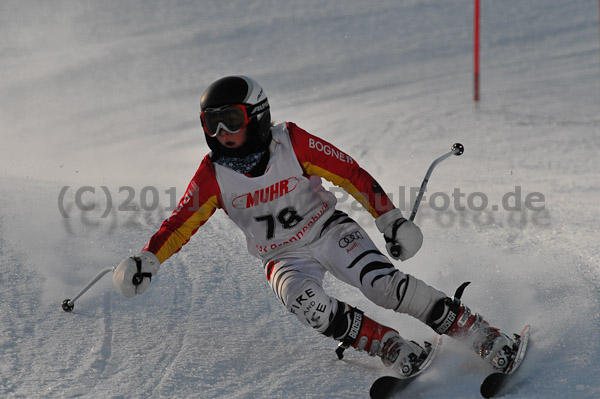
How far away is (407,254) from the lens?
3.58 m

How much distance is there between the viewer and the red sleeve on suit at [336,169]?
3.72 meters

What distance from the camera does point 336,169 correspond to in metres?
3.78

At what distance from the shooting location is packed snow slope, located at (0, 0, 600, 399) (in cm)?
357

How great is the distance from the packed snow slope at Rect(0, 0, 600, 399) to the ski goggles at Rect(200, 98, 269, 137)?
3.68ft

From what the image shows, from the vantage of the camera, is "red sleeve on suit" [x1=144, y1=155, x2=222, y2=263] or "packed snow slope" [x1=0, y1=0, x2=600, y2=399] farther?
"red sleeve on suit" [x1=144, y1=155, x2=222, y2=263]

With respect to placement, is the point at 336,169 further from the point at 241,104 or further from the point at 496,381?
the point at 496,381

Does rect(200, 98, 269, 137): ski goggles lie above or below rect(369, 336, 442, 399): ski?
above

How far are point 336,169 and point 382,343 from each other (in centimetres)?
89

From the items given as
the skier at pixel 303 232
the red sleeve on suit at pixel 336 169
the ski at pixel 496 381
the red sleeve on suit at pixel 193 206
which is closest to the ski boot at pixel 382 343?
the skier at pixel 303 232

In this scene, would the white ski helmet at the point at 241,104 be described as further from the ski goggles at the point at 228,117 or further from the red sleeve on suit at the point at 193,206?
the red sleeve on suit at the point at 193,206

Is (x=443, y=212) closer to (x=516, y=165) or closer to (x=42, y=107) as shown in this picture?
(x=516, y=165)

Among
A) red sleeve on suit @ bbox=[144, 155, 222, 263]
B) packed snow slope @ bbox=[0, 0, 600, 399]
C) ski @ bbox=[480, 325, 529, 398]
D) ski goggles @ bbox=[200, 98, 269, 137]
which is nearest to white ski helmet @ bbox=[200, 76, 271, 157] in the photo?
ski goggles @ bbox=[200, 98, 269, 137]

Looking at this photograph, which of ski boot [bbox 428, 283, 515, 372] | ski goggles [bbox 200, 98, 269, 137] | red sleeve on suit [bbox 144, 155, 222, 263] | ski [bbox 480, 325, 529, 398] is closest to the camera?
ski [bbox 480, 325, 529, 398]

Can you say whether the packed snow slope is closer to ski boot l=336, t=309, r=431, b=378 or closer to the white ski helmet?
ski boot l=336, t=309, r=431, b=378
